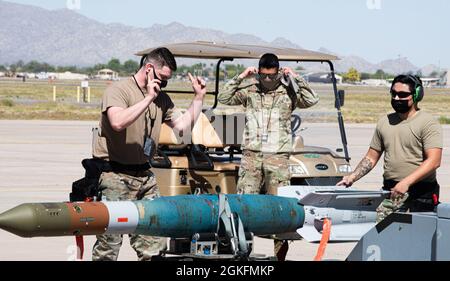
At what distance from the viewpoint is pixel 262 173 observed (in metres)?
9.88

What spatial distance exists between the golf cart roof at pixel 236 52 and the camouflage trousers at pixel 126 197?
8.36 feet

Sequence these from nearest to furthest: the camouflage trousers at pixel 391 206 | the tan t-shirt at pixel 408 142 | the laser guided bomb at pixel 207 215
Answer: the laser guided bomb at pixel 207 215 → the camouflage trousers at pixel 391 206 → the tan t-shirt at pixel 408 142

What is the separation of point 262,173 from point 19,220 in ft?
12.0

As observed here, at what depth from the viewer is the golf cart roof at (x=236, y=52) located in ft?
35.6

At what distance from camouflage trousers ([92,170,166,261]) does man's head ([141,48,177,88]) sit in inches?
32.2

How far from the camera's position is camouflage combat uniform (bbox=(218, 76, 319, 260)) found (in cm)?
985

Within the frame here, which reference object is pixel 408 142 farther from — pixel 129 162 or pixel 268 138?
pixel 129 162

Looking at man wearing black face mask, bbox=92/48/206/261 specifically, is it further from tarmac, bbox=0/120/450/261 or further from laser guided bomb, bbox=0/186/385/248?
tarmac, bbox=0/120/450/261

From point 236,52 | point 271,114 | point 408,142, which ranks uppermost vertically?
point 236,52

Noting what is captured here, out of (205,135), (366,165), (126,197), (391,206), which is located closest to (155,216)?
(126,197)

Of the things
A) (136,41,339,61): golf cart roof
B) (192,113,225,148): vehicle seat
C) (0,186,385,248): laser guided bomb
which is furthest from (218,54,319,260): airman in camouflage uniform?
(0,186,385,248): laser guided bomb

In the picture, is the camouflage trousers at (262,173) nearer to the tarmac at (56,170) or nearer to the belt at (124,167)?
the tarmac at (56,170)

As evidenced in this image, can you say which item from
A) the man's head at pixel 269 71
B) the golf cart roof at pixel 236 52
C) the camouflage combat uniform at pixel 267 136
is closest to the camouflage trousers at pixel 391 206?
the camouflage combat uniform at pixel 267 136
